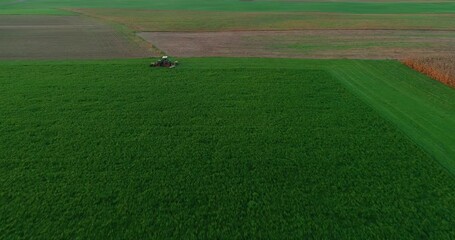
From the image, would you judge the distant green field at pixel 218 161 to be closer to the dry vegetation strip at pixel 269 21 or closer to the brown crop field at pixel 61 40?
the brown crop field at pixel 61 40

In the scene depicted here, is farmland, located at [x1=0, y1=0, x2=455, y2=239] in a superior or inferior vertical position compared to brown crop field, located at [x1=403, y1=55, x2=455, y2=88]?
inferior

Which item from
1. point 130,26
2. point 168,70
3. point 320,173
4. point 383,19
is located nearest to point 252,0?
point 383,19

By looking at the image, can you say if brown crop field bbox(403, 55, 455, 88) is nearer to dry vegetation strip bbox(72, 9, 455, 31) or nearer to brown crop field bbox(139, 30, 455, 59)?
brown crop field bbox(139, 30, 455, 59)

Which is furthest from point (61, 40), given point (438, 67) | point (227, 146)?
point (438, 67)

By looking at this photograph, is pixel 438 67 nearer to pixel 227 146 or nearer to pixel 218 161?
pixel 227 146

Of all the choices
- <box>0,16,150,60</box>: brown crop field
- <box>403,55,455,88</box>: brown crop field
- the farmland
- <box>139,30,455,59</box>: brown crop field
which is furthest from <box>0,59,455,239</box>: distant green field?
<box>139,30,455,59</box>: brown crop field

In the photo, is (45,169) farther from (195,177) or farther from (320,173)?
(320,173)
